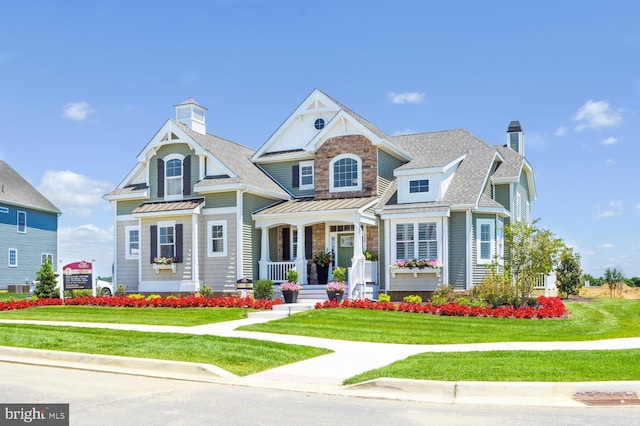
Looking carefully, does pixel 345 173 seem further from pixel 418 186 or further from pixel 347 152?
pixel 418 186

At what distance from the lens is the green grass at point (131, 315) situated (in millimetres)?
20891

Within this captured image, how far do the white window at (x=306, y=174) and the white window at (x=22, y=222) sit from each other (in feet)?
81.2

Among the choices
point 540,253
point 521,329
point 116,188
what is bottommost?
point 521,329

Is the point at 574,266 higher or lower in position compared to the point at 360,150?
lower

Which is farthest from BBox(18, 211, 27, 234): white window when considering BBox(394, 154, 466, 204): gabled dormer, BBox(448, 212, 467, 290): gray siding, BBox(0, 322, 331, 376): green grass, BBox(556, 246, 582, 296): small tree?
BBox(556, 246, 582, 296): small tree

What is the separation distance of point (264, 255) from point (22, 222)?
82.6 ft

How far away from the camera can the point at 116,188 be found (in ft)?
104

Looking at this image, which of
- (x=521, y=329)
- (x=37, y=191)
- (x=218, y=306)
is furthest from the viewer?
(x=37, y=191)

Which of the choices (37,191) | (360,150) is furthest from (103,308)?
(37,191)

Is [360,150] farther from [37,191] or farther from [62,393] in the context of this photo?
[37,191]

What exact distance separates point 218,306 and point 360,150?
30.1 ft

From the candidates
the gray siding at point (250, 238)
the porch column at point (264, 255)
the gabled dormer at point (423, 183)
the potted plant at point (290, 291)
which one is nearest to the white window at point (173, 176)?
the gray siding at point (250, 238)

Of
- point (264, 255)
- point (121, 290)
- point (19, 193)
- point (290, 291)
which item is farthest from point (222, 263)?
A: point (19, 193)

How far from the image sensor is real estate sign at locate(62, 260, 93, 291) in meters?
27.9
